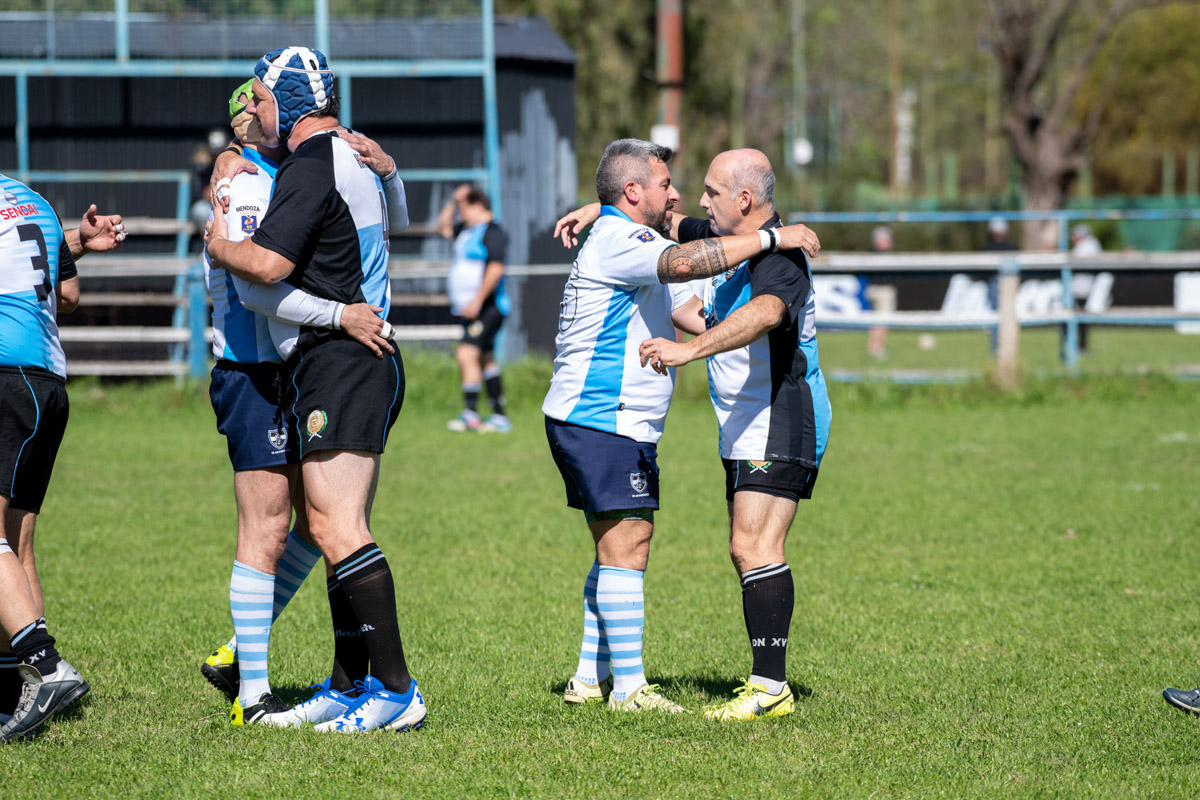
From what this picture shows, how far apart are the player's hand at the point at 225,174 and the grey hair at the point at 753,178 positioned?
5.37 ft

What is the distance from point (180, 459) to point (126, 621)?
198 inches

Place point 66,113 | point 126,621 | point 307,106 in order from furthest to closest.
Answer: point 66,113 → point 126,621 → point 307,106

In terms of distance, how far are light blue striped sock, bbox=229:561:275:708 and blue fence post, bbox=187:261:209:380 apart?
973 centimetres

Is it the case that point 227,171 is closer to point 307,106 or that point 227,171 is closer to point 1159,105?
point 307,106

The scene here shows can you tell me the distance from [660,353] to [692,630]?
2.01 meters

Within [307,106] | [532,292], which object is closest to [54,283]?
[307,106]

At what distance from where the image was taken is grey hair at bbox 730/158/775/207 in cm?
456

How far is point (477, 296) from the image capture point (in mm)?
12141

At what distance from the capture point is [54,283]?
4.54m

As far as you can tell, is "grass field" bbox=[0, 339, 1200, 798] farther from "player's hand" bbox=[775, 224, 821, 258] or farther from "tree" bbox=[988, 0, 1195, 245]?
"tree" bbox=[988, 0, 1195, 245]

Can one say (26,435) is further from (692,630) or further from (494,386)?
(494,386)

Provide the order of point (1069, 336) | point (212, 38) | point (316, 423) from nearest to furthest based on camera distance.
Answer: point (316, 423) < point (1069, 336) < point (212, 38)

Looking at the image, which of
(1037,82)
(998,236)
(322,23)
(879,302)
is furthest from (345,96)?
(1037,82)

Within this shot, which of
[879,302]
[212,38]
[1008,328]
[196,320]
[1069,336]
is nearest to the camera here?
[196,320]
